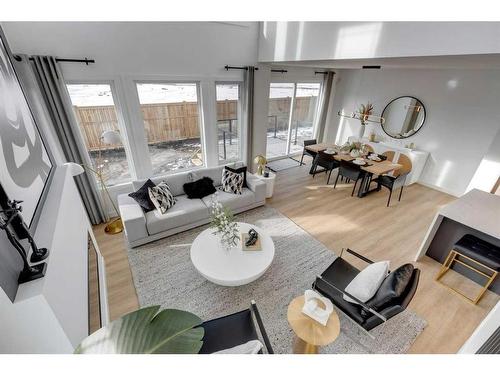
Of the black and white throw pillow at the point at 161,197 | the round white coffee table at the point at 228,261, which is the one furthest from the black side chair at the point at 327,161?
the black and white throw pillow at the point at 161,197

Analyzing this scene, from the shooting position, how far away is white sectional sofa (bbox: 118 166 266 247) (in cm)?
304

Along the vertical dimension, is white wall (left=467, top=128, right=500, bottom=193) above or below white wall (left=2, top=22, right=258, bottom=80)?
below

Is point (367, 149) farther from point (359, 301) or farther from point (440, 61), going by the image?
point (359, 301)

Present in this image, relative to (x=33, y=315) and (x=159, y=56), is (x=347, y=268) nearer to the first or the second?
(x=33, y=315)

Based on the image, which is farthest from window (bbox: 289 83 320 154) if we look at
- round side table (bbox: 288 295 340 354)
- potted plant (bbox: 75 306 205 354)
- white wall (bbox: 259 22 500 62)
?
potted plant (bbox: 75 306 205 354)

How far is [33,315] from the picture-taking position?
1008 millimetres

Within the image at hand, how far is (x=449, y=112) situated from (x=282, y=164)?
12.6 feet

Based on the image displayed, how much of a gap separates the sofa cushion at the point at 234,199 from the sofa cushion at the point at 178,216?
0.17 metres

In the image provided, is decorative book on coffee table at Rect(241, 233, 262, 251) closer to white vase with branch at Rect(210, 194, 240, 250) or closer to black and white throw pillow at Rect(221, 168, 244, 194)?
white vase with branch at Rect(210, 194, 240, 250)

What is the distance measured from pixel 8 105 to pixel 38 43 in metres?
2.06

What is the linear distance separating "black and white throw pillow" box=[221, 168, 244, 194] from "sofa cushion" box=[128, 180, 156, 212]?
1.21 m

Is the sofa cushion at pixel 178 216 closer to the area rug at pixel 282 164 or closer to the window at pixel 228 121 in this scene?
the window at pixel 228 121

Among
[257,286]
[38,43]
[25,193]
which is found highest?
[38,43]

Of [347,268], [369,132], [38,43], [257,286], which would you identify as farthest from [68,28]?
[369,132]
